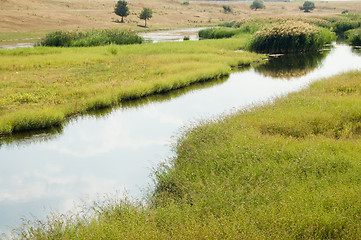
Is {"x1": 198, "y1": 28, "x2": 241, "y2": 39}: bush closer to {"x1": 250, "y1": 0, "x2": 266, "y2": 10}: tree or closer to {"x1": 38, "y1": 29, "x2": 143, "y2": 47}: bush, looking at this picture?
{"x1": 38, "y1": 29, "x2": 143, "y2": 47}: bush

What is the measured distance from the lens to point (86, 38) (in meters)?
32.1

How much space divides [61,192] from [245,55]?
21629mm

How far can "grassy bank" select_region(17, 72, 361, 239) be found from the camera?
16.3 feet

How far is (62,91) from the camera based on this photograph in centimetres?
1559

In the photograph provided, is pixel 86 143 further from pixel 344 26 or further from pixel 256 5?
pixel 256 5

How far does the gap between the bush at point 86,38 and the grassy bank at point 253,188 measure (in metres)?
23.9

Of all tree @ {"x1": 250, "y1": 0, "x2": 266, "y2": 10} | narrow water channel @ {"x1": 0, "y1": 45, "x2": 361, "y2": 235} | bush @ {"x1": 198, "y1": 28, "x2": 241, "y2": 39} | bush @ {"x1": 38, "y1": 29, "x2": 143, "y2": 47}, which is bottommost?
narrow water channel @ {"x1": 0, "y1": 45, "x2": 361, "y2": 235}

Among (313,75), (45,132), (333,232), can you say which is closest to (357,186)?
(333,232)

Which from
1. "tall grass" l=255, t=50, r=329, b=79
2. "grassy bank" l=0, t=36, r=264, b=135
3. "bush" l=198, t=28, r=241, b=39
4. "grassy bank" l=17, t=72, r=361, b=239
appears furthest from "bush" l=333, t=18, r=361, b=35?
"grassy bank" l=17, t=72, r=361, b=239

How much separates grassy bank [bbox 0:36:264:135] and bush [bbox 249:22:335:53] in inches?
114

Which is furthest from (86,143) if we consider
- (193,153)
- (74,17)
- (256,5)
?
(256,5)

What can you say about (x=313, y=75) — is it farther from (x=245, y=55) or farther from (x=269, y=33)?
(x=269, y=33)

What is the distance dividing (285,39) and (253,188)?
1006 inches

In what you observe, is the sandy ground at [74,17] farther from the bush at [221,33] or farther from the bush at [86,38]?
the bush at [221,33]
